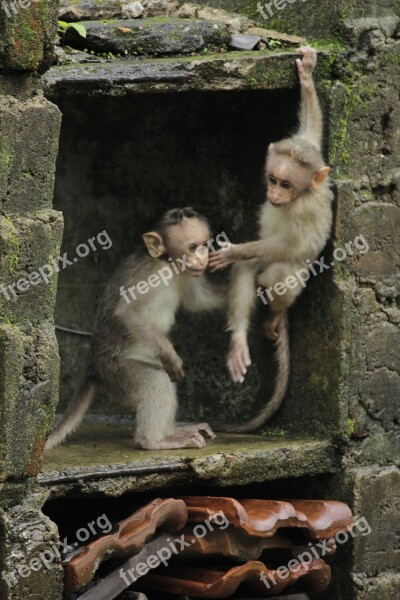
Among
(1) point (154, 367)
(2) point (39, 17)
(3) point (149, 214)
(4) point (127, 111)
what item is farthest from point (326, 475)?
(2) point (39, 17)

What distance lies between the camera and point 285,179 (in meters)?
7.76

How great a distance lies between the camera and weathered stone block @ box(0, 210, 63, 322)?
6.32 metres

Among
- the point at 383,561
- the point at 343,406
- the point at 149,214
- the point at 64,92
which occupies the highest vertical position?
the point at 64,92

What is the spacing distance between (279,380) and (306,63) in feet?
6.64

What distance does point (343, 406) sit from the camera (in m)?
7.88

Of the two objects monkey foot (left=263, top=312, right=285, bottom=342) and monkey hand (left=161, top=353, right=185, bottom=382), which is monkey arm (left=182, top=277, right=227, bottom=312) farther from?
monkey hand (left=161, top=353, right=185, bottom=382)

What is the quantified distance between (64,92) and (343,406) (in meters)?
2.53

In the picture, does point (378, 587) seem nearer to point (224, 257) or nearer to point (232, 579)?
point (232, 579)

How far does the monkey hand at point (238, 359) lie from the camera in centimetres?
797

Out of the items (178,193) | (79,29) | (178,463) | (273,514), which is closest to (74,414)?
(178,463)

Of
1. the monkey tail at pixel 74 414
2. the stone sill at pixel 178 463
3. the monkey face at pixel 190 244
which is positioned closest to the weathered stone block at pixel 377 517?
the stone sill at pixel 178 463

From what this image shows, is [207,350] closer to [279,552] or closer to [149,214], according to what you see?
[149,214]

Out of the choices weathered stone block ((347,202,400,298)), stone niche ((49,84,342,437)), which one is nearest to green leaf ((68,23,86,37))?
stone niche ((49,84,342,437))

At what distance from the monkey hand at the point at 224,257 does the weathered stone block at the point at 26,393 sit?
5.76ft
